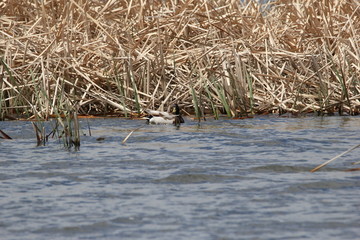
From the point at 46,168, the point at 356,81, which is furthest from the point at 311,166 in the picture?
the point at 356,81

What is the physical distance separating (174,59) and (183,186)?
5.20 meters

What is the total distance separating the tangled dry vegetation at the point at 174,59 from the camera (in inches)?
408

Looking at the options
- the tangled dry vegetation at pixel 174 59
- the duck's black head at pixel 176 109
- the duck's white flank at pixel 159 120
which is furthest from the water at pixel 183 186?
the tangled dry vegetation at pixel 174 59

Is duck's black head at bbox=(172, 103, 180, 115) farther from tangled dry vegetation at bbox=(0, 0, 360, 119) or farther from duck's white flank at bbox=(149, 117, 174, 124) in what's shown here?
duck's white flank at bbox=(149, 117, 174, 124)

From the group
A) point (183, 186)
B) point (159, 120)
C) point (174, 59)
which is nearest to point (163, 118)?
point (159, 120)

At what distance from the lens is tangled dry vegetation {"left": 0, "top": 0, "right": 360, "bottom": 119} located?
34.0 feet

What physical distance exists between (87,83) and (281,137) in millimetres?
3391

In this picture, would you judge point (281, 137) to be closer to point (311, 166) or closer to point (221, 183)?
point (311, 166)

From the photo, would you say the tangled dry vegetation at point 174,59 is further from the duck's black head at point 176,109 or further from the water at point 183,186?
the water at point 183,186

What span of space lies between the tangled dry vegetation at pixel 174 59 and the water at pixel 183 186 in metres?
1.52

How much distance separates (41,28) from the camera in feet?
37.5

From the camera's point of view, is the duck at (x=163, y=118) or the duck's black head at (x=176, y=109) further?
the duck's black head at (x=176, y=109)

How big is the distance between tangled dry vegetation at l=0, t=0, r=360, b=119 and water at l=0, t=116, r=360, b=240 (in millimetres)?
1517

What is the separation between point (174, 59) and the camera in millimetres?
10797
